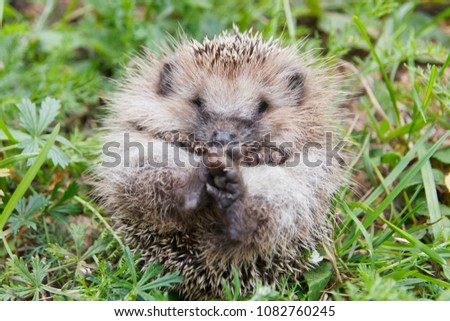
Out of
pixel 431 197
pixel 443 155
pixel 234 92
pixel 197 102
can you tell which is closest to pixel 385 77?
pixel 443 155

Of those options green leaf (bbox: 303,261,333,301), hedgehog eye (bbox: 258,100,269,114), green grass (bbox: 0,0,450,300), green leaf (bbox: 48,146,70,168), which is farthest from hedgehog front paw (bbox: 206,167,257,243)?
green leaf (bbox: 48,146,70,168)

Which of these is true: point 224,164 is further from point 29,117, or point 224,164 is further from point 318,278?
point 29,117

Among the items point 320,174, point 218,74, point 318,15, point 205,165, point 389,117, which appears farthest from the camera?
point 318,15

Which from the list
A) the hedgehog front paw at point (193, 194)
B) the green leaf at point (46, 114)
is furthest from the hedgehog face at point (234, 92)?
the green leaf at point (46, 114)

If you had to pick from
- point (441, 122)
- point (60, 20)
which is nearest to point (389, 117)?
point (441, 122)

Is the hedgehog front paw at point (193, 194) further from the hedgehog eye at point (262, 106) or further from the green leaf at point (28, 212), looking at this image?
the green leaf at point (28, 212)

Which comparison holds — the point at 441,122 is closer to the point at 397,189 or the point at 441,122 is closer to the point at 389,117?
the point at 389,117

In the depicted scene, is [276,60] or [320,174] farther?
[276,60]
